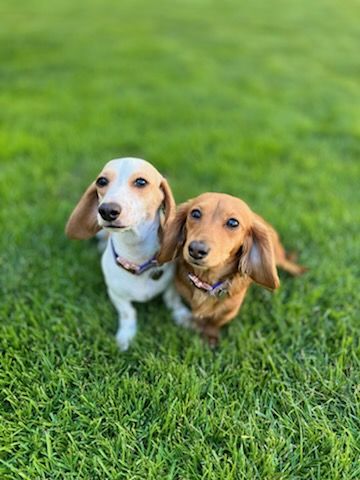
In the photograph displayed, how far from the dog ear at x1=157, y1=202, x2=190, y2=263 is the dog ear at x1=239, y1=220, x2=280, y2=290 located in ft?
1.05

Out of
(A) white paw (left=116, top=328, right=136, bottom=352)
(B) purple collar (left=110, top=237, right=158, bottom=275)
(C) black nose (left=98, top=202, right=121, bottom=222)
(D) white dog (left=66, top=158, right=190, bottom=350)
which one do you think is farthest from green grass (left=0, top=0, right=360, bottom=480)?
(C) black nose (left=98, top=202, right=121, bottom=222)

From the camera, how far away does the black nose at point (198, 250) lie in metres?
1.90

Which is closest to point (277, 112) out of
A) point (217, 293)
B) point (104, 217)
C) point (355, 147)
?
point (355, 147)

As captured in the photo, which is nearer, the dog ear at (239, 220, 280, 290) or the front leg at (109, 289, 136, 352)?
the dog ear at (239, 220, 280, 290)

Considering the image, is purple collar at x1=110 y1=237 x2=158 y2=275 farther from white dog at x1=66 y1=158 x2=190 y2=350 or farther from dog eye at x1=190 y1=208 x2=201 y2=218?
dog eye at x1=190 y1=208 x2=201 y2=218

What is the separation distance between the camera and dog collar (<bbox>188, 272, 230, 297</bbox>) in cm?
225

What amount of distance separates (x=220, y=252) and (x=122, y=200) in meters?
0.50

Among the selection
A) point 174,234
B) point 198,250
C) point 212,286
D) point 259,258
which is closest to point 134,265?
point 174,234

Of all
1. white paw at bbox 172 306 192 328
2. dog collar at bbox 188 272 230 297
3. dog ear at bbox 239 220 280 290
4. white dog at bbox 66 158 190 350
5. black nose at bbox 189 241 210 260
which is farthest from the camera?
white paw at bbox 172 306 192 328

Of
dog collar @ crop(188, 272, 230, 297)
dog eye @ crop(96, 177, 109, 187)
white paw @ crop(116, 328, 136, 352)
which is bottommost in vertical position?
white paw @ crop(116, 328, 136, 352)

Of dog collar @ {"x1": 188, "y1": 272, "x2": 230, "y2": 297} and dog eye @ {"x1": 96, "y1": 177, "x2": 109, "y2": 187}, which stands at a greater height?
dog eye @ {"x1": 96, "y1": 177, "x2": 109, "y2": 187}

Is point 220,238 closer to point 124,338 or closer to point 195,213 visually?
point 195,213

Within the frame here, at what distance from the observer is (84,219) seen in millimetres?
2330

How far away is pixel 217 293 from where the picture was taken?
2.33 m
